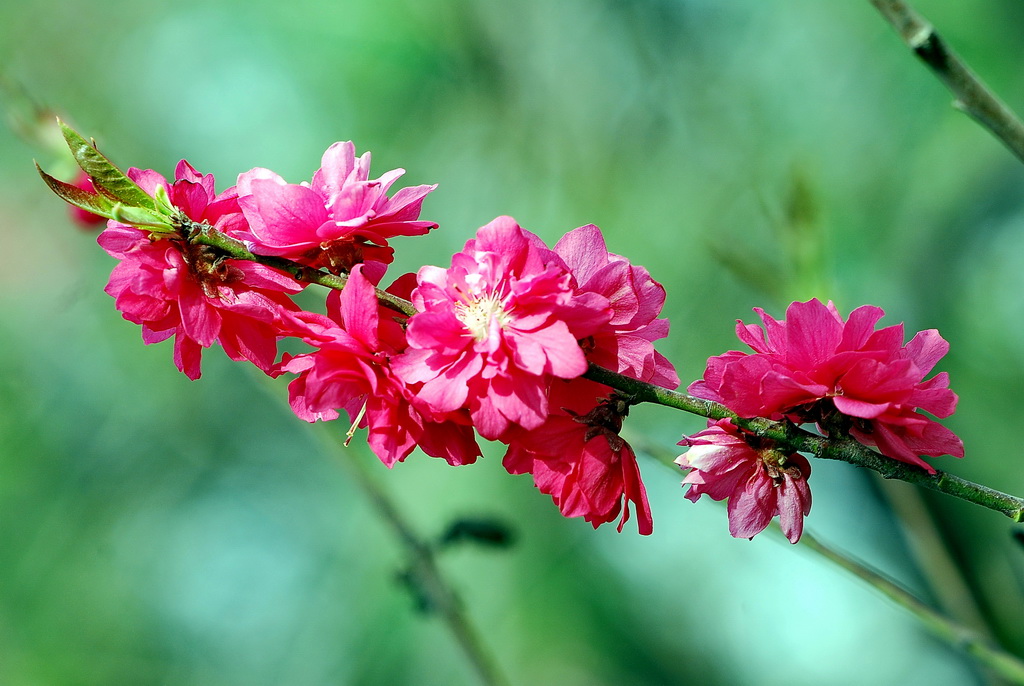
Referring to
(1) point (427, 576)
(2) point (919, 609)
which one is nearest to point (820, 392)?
(2) point (919, 609)

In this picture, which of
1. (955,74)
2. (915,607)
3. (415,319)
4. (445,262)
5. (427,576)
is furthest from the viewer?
(445,262)

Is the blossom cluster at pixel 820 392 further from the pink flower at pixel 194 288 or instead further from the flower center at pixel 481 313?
the pink flower at pixel 194 288

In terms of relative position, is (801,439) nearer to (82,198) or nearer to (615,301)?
(615,301)

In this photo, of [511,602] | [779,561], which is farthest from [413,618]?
[779,561]

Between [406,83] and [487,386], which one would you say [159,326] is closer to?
[487,386]

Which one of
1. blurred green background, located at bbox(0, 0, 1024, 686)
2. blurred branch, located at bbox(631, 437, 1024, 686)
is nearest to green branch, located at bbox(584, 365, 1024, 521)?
blurred branch, located at bbox(631, 437, 1024, 686)

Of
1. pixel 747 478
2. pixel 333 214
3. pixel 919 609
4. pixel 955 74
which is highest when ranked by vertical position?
pixel 333 214

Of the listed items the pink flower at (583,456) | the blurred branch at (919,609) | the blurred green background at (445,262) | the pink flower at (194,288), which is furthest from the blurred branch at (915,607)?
the blurred green background at (445,262)

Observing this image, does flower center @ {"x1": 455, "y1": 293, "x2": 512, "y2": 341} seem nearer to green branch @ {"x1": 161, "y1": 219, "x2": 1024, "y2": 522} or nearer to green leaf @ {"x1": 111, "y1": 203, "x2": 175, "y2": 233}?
green branch @ {"x1": 161, "y1": 219, "x2": 1024, "y2": 522}
